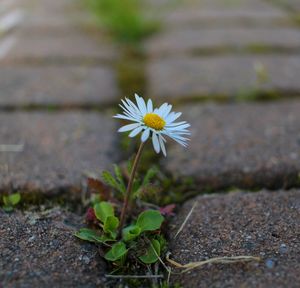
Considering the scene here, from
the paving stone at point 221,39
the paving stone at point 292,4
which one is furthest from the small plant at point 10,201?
the paving stone at point 292,4

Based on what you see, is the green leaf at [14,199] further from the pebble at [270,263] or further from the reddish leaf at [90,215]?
the pebble at [270,263]

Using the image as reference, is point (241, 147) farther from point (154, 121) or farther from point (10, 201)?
point (10, 201)

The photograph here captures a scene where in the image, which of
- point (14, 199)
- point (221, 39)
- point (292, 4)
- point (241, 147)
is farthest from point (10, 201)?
point (292, 4)

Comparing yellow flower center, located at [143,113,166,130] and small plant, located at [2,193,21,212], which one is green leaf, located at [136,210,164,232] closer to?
yellow flower center, located at [143,113,166,130]

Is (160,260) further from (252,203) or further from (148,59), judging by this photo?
(148,59)

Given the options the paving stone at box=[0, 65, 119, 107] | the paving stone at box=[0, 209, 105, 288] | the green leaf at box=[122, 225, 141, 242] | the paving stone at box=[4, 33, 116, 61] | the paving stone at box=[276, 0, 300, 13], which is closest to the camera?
→ the paving stone at box=[0, 209, 105, 288]

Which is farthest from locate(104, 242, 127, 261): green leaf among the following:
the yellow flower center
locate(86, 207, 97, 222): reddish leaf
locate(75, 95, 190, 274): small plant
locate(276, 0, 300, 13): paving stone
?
locate(276, 0, 300, 13): paving stone
